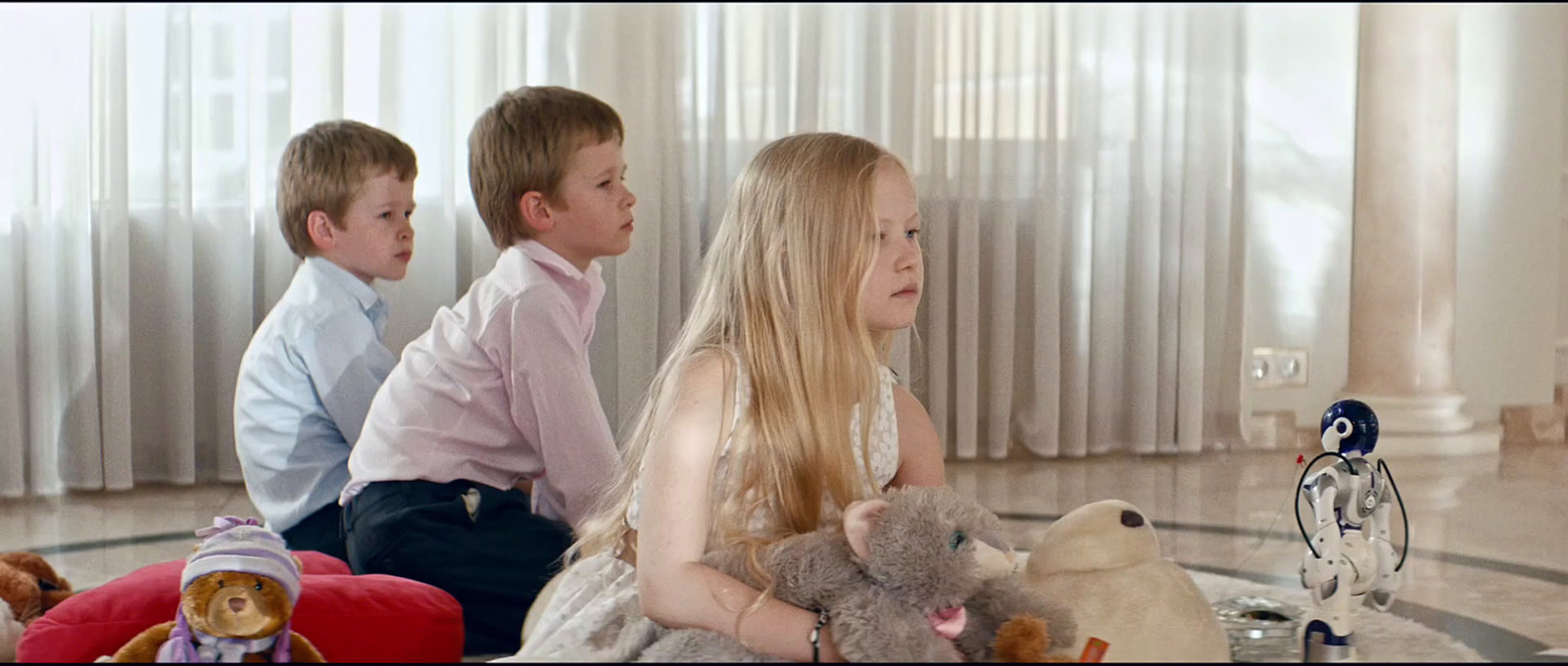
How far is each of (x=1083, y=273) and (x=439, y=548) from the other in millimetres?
1977

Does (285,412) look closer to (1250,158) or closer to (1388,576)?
(1388,576)

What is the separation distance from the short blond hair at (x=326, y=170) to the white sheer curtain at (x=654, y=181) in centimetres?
36

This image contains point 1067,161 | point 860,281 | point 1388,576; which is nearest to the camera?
point 860,281

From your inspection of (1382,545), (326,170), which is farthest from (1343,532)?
(326,170)

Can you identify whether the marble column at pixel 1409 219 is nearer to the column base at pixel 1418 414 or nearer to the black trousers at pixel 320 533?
the column base at pixel 1418 414

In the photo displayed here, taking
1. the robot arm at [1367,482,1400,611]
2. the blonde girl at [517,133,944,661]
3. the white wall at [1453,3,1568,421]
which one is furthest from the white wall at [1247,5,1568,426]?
the blonde girl at [517,133,944,661]

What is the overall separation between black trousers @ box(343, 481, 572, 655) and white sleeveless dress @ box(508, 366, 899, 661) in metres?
0.20

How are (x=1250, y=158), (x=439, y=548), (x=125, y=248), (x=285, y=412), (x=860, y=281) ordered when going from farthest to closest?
(x=1250, y=158)
(x=125, y=248)
(x=285, y=412)
(x=439, y=548)
(x=860, y=281)

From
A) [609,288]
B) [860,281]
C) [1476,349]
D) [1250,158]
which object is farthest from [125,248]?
[1476,349]

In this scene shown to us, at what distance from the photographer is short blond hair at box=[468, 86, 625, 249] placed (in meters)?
1.80

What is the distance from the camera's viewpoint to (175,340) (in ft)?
8.52

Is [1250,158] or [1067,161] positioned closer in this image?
[1067,161]

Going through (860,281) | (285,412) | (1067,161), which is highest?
(1067,161)

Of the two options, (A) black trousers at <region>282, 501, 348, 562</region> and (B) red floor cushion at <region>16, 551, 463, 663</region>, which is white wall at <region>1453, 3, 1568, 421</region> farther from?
(B) red floor cushion at <region>16, 551, 463, 663</region>
